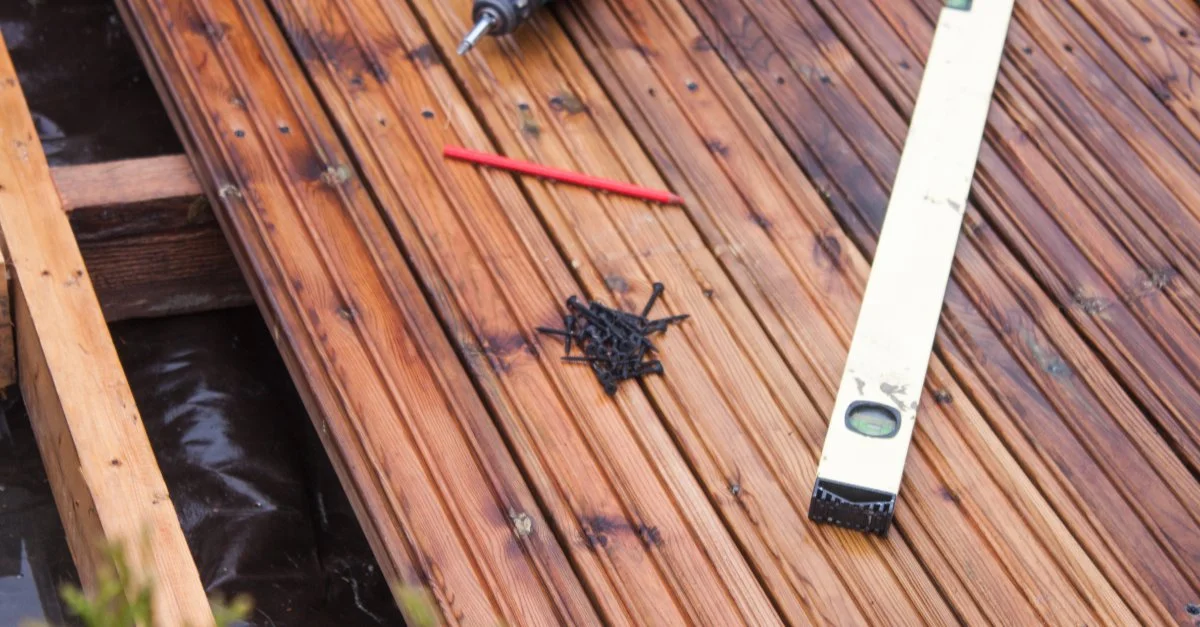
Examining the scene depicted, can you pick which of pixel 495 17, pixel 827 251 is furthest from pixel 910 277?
pixel 495 17

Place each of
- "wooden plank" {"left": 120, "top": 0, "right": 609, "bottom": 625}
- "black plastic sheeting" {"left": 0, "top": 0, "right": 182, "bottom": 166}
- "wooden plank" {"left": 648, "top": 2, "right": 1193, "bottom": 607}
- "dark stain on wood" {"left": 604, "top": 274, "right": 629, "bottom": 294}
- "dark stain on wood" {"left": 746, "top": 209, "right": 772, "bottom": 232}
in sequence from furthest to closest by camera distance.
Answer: "black plastic sheeting" {"left": 0, "top": 0, "right": 182, "bottom": 166} < "dark stain on wood" {"left": 746, "top": 209, "right": 772, "bottom": 232} < "dark stain on wood" {"left": 604, "top": 274, "right": 629, "bottom": 294} < "wooden plank" {"left": 648, "top": 2, "right": 1193, "bottom": 607} < "wooden plank" {"left": 120, "top": 0, "right": 609, "bottom": 625}

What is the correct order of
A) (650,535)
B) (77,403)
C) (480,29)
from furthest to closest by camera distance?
(480,29) < (77,403) < (650,535)

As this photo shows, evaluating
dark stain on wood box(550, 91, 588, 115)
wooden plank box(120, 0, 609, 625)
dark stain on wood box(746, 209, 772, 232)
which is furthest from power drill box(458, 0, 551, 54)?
dark stain on wood box(746, 209, 772, 232)

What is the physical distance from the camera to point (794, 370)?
1.75 metres

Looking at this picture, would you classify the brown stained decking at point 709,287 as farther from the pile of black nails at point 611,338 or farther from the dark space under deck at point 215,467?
the dark space under deck at point 215,467

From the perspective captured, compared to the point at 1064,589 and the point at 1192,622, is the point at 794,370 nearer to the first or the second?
the point at 1064,589

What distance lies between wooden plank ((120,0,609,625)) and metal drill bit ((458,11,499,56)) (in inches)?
10.2

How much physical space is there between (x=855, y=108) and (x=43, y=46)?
169cm

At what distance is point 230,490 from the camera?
2072mm

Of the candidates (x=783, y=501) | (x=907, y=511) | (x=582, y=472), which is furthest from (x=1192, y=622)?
(x=582, y=472)

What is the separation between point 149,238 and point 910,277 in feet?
3.97

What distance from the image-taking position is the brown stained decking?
5.16 ft

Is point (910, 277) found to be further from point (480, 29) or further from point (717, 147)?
point (480, 29)

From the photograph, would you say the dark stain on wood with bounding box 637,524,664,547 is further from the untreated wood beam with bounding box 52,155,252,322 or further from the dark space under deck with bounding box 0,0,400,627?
the untreated wood beam with bounding box 52,155,252,322
